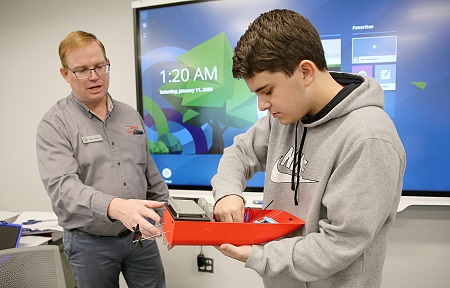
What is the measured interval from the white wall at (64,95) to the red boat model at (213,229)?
158cm

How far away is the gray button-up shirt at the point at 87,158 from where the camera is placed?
159 cm

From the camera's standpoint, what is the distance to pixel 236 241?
96 cm

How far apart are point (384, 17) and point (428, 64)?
36cm

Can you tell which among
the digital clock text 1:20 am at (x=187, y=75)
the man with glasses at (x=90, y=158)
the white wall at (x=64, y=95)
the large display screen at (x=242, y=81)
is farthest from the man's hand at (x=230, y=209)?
the white wall at (x=64, y=95)

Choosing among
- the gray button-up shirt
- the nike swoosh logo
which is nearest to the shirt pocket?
the gray button-up shirt

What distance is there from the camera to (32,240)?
2.18m

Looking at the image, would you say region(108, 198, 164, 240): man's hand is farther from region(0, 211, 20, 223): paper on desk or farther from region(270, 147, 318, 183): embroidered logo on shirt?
region(0, 211, 20, 223): paper on desk

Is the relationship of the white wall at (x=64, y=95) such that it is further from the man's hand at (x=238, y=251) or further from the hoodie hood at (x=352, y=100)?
the man's hand at (x=238, y=251)

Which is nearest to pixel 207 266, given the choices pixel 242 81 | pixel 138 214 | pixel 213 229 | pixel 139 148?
pixel 139 148

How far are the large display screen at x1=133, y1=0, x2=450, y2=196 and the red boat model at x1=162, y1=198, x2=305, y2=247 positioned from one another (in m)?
1.37

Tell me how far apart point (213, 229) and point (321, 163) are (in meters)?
0.33

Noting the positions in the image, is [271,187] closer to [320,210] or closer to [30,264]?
[320,210]

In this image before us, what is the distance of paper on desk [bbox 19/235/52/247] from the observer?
2.11m

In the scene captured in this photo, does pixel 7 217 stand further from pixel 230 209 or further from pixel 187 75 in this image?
pixel 230 209
